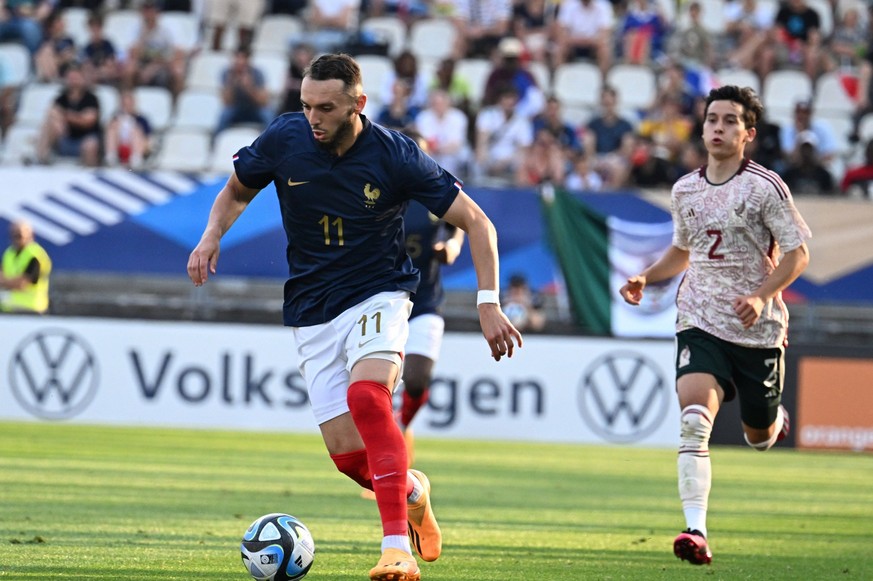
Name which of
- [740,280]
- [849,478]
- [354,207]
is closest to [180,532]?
[354,207]

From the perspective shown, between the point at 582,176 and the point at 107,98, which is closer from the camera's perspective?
the point at 582,176

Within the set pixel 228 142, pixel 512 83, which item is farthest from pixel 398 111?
pixel 228 142

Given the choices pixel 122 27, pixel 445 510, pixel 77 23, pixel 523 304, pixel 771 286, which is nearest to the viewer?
pixel 771 286

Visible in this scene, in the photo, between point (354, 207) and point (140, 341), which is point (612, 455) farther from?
point (354, 207)

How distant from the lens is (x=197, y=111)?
2128 cm

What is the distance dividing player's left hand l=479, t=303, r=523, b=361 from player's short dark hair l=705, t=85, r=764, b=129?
8.36 ft

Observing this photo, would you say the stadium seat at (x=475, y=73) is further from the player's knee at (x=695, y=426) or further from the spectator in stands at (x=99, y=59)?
the player's knee at (x=695, y=426)

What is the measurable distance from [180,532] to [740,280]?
3465 millimetres

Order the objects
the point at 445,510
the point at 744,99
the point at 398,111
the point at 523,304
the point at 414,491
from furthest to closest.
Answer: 1. the point at 398,111
2. the point at 523,304
3. the point at 445,510
4. the point at 744,99
5. the point at 414,491

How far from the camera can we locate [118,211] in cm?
1884

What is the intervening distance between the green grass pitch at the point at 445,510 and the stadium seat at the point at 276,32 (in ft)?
24.4

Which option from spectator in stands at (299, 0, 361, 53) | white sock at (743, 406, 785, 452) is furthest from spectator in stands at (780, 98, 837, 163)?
white sock at (743, 406, 785, 452)

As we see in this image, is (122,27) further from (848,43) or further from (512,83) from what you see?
(848,43)

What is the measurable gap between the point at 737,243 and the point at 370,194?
252cm
